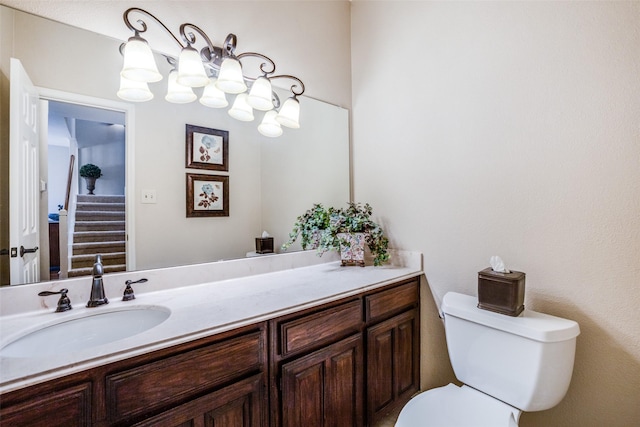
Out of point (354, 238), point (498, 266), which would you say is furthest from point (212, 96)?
point (498, 266)

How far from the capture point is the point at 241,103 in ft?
5.02

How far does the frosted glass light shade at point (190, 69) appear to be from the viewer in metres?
1.26

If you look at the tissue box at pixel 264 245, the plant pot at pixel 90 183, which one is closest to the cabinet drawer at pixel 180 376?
the tissue box at pixel 264 245

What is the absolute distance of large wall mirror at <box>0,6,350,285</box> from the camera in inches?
42.8

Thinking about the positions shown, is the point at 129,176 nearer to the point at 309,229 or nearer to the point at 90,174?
the point at 90,174

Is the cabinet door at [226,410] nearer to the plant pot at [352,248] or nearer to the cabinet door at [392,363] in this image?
the cabinet door at [392,363]

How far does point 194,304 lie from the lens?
1109 millimetres

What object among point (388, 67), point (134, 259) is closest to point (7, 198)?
point (134, 259)

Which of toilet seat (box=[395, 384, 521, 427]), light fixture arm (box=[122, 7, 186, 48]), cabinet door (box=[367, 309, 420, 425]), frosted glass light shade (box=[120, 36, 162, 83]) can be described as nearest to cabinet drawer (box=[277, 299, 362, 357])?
cabinet door (box=[367, 309, 420, 425])

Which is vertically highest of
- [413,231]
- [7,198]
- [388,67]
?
[388,67]

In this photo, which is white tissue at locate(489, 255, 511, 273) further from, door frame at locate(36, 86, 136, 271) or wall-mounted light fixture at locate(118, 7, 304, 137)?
door frame at locate(36, 86, 136, 271)

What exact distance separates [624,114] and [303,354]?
4.87ft

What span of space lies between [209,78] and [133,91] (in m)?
0.34

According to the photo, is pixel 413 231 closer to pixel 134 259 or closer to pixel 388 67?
pixel 388 67
